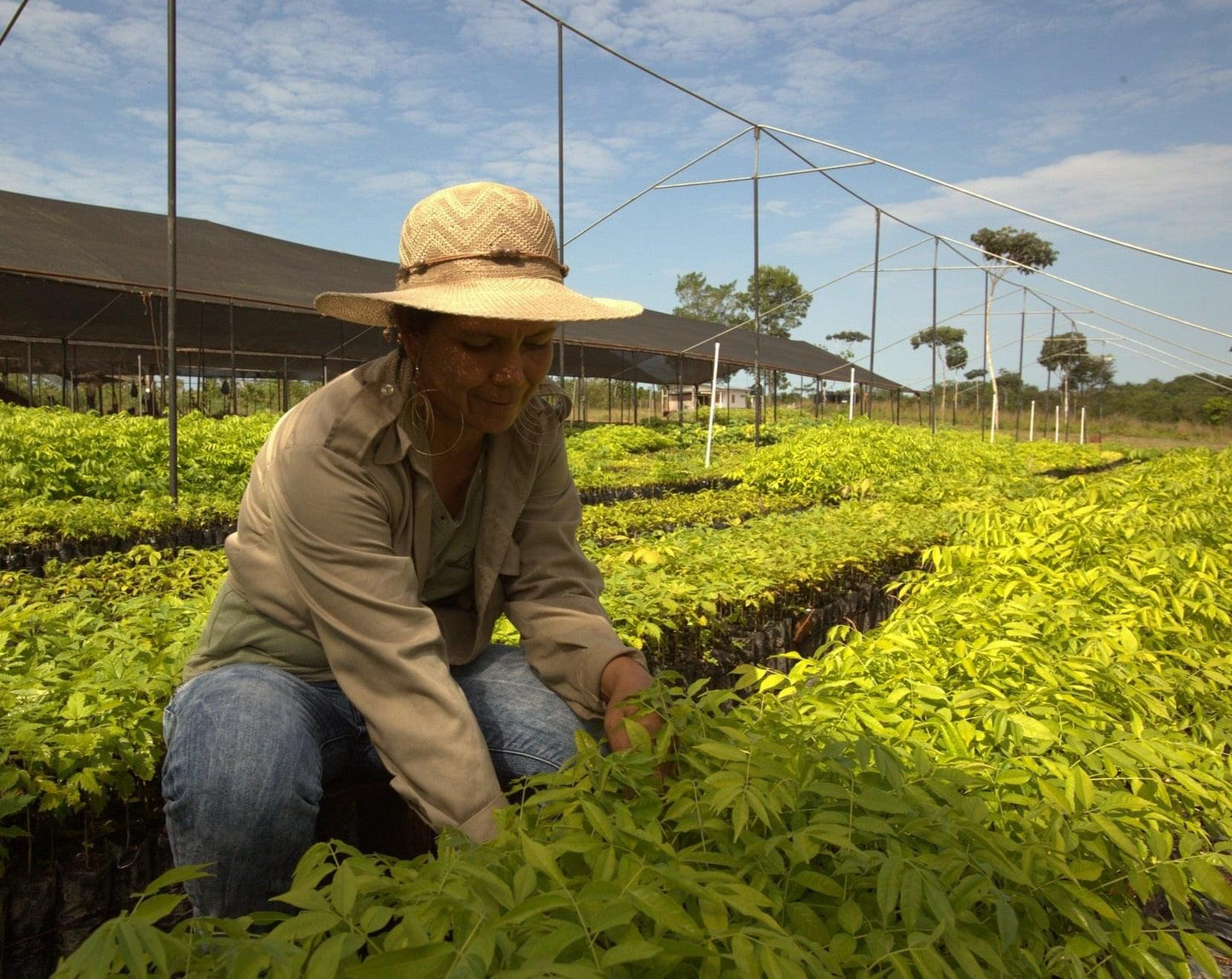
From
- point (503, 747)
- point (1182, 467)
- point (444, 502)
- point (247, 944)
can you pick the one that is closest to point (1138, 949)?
point (247, 944)

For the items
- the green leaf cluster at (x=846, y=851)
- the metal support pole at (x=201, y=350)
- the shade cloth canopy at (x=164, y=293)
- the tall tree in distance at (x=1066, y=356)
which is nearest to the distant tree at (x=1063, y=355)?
the tall tree in distance at (x=1066, y=356)

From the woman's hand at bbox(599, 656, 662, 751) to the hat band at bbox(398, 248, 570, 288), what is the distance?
30.8 inches

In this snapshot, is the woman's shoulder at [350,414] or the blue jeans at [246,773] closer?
the blue jeans at [246,773]

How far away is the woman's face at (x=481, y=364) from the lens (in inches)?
64.0

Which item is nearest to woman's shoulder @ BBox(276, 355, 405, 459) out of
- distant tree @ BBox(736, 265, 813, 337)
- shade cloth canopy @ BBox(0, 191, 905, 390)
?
shade cloth canopy @ BBox(0, 191, 905, 390)

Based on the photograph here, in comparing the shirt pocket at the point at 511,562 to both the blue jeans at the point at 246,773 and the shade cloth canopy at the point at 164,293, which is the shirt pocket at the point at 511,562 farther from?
the shade cloth canopy at the point at 164,293

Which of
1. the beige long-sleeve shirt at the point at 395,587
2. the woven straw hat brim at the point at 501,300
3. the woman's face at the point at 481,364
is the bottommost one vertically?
the beige long-sleeve shirt at the point at 395,587

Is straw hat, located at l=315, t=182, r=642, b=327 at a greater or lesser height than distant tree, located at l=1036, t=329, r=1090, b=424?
lesser

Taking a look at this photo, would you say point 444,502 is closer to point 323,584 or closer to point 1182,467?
point 323,584

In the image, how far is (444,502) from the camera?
1932mm

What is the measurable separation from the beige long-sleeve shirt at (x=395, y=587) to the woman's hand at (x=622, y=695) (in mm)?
25

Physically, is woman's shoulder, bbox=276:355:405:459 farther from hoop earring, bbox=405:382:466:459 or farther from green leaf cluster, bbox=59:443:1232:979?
green leaf cluster, bbox=59:443:1232:979

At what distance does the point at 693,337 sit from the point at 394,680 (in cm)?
2809

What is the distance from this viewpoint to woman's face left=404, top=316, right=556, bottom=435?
5.33ft
